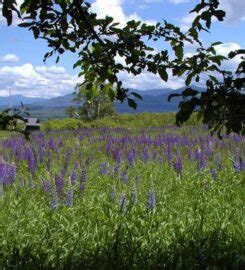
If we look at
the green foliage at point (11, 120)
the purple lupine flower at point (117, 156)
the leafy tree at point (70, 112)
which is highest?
the green foliage at point (11, 120)

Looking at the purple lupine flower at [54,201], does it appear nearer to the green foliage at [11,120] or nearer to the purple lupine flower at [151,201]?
the purple lupine flower at [151,201]

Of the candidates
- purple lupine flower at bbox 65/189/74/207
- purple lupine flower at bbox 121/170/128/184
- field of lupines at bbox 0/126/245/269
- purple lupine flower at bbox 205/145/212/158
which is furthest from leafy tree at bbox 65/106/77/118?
purple lupine flower at bbox 65/189/74/207

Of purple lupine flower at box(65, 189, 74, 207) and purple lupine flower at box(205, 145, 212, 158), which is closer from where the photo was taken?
purple lupine flower at box(65, 189, 74, 207)

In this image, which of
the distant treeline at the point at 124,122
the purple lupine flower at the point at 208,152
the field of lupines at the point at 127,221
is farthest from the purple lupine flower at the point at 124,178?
the distant treeline at the point at 124,122

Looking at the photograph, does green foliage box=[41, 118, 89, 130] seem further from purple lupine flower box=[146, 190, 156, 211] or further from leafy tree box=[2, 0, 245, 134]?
leafy tree box=[2, 0, 245, 134]

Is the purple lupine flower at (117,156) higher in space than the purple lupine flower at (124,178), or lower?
higher

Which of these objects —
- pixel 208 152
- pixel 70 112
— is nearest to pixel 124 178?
pixel 208 152

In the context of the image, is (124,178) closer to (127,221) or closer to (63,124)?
(127,221)

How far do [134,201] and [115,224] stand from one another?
492mm

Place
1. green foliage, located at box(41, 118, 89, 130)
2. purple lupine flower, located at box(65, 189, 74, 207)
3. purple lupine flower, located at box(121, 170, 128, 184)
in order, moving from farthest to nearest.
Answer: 1. green foliage, located at box(41, 118, 89, 130)
2. purple lupine flower, located at box(121, 170, 128, 184)
3. purple lupine flower, located at box(65, 189, 74, 207)

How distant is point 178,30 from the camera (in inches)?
140

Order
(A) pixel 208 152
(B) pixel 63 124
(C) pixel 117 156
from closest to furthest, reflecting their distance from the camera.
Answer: (C) pixel 117 156 < (A) pixel 208 152 < (B) pixel 63 124

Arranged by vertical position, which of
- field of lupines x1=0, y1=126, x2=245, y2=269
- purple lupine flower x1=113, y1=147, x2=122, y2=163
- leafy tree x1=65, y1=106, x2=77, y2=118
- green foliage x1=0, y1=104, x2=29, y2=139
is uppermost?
green foliage x1=0, y1=104, x2=29, y2=139

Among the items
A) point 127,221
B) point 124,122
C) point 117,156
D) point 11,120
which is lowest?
point 127,221
